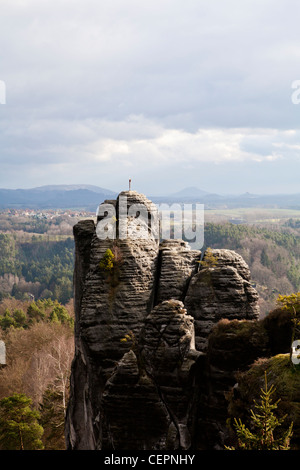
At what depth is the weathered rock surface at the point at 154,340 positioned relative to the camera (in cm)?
2216

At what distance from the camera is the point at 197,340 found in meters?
27.9

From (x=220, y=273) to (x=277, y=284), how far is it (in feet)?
483

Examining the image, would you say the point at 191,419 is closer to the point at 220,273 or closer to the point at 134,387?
the point at 134,387

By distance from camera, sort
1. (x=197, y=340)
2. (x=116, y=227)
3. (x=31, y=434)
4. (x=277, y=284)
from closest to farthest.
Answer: (x=197, y=340), (x=116, y=227), (x=31, y=434), (x=277, y=284)

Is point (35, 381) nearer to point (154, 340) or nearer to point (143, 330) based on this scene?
point (143, 330)

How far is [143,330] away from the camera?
24219 mm

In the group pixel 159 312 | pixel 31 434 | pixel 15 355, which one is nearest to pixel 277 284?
pixel 15 355

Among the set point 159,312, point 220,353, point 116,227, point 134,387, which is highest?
point 116,227

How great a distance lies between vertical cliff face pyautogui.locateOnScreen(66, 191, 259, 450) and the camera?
→ 73.2 ft

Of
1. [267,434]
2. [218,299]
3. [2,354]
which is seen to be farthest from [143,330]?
[2,354]

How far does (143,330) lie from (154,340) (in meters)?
1.23

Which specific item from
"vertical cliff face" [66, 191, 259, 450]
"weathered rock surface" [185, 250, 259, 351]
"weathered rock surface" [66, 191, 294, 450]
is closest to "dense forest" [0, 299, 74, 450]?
"vertical cliff face" [66, 191, 259, 450]

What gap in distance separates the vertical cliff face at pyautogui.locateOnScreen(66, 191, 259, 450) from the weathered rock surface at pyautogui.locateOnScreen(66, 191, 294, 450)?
2.1 inches
